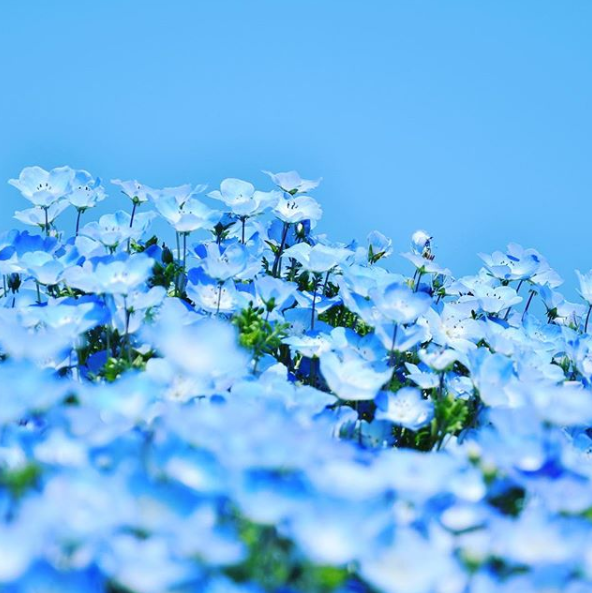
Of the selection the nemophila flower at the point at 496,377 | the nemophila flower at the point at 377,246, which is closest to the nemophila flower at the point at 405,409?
the nemophila flower at the point at 496,377

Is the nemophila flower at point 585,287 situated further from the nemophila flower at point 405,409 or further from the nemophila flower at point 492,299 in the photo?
the nemophila flower at point 405,409

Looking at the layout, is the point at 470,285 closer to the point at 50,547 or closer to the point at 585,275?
the point at 585,275

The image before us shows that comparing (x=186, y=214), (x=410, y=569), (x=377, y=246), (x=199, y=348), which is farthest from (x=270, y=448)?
(x=377, y=246)

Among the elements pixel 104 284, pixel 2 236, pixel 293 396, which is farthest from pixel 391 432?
pixel 2 236

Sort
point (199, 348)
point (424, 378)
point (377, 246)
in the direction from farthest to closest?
point (377, 246), point (424, 378), point (199, 348)

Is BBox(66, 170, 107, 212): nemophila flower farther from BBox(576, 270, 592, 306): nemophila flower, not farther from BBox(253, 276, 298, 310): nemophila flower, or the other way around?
BBox(576, 270, 592, 306): nemophila flower

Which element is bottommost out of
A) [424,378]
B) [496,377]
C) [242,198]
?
[424,378]

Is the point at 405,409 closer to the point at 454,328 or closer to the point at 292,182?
the point at 454,328

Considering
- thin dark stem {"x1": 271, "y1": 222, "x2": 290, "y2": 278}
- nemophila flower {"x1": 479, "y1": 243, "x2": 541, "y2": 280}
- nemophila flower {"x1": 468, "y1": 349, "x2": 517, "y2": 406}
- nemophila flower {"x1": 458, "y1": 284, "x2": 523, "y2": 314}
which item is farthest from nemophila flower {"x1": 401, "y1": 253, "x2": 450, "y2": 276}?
nemophila flower {"x1": 468, "y1": 349, "x2": 517, "y2": 406}
